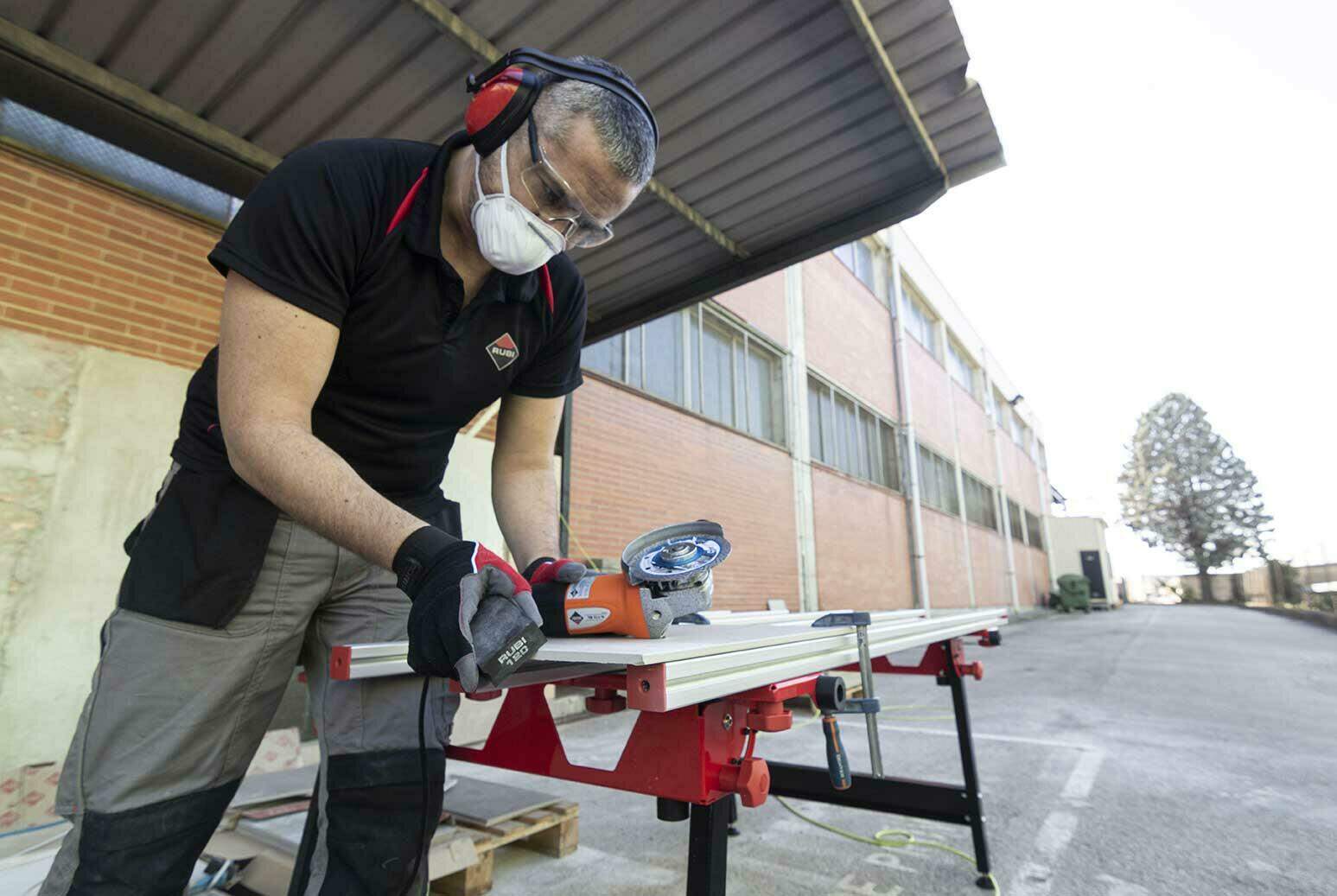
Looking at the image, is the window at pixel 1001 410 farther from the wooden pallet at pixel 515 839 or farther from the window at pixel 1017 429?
the wooden pallet at pixel 515 839

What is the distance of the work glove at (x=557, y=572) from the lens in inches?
54.0

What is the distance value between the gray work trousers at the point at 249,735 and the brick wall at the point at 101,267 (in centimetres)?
256

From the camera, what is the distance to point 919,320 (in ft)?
55.2

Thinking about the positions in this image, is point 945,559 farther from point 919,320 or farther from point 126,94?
point 126,94

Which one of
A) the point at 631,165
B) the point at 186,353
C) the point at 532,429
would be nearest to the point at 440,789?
the point at 532,429

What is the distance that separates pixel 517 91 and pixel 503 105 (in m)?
0.04

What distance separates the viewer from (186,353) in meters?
3.36

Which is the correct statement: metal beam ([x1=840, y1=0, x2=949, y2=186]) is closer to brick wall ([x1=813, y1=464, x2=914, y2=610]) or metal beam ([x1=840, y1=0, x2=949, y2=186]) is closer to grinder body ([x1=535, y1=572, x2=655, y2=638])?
grinder body ([x1=535, y1=572, x2=655, y2=638])

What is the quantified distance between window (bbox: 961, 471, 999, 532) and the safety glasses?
1804 cm

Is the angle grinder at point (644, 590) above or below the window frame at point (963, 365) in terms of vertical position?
below

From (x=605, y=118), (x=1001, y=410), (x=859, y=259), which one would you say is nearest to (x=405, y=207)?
(x=605, y=118)

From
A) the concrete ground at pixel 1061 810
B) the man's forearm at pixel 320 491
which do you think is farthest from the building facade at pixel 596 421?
the man's forearm at pixel 320 491

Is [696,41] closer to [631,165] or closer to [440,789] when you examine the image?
[631,165]

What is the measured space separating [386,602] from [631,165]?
3.53ft
